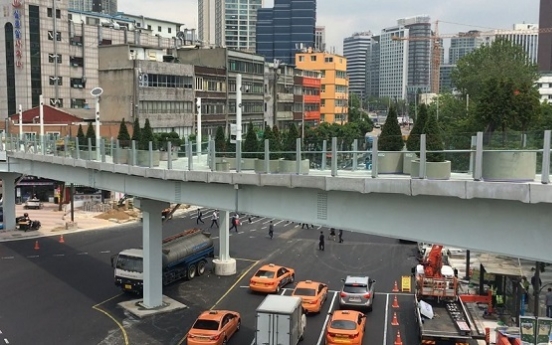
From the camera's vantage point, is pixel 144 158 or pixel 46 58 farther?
pixel 46 58

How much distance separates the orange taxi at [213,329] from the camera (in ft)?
65.9

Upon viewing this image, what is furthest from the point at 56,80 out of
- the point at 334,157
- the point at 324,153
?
the point at 334,157

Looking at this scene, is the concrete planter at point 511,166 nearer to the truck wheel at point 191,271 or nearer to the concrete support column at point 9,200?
the truck wheel at point 191,271

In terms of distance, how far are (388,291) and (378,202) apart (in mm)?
15056

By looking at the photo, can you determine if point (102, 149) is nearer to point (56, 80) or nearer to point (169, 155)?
point (169, 155)

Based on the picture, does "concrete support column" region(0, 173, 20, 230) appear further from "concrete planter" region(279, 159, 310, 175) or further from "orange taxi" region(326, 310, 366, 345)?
"concrete planter" region(279, 159, 310, 175)

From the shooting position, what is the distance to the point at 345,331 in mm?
20312

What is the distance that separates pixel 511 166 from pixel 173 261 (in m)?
19.8

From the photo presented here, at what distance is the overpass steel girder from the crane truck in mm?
7544

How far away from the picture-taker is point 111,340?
21281 mm

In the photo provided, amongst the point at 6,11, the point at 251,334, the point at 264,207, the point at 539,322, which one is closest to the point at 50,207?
the point at 6,11

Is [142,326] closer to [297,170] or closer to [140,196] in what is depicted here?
[140,196]

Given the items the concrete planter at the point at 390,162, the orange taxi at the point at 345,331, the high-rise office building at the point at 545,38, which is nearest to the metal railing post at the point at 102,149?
the orange taxi at the point at 345,331

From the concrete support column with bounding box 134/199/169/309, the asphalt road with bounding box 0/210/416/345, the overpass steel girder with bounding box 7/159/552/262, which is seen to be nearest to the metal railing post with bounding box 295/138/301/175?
the overpass steel girder with bounding box 7/159/552/262
